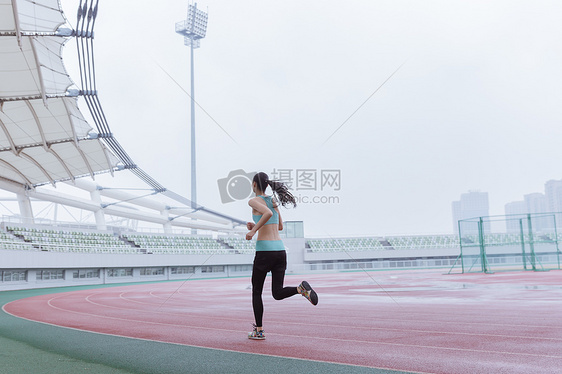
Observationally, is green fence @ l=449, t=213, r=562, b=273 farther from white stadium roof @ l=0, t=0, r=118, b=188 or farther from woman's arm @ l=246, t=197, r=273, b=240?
woman's arm @ l=246, t=197, r=273, b=240

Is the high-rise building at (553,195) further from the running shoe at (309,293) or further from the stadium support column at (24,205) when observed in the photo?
the running shoe at (309,293)

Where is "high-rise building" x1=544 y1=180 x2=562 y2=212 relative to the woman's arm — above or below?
above

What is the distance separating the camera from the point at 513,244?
28.3 metres

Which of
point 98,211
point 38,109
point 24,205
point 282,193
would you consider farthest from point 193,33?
point 282,193

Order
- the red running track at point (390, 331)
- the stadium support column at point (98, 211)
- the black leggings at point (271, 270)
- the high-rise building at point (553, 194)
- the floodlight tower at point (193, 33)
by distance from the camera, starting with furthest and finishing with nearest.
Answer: the high-rise building at point (553, 194) < the floodlight tower at point (193, 33) < the stadium support column at point (98, 211) < the black leggings at point (271, 270) < the red running track at point (390, 331)

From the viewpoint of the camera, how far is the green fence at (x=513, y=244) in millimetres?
27609

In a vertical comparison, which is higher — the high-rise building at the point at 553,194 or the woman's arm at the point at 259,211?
the high-rise building at the point at 553,194

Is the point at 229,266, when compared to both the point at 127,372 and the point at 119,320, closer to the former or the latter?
the point at 119,320

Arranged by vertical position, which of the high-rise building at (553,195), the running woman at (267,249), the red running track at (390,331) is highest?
the high-rise building at (553,195)

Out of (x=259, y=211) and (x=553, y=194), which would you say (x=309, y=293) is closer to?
(x=259, y=211)

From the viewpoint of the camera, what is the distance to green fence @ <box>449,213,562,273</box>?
27.6m

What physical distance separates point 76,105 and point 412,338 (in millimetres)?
19797

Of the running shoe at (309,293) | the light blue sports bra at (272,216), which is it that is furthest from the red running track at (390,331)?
the light blue sports bra at (272,216)

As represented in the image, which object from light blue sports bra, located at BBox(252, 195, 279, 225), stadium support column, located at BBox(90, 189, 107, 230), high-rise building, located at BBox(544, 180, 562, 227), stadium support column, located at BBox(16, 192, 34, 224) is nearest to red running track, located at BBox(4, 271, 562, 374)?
light blue sports bra, located at BBox(252, 195, 279, 225)
